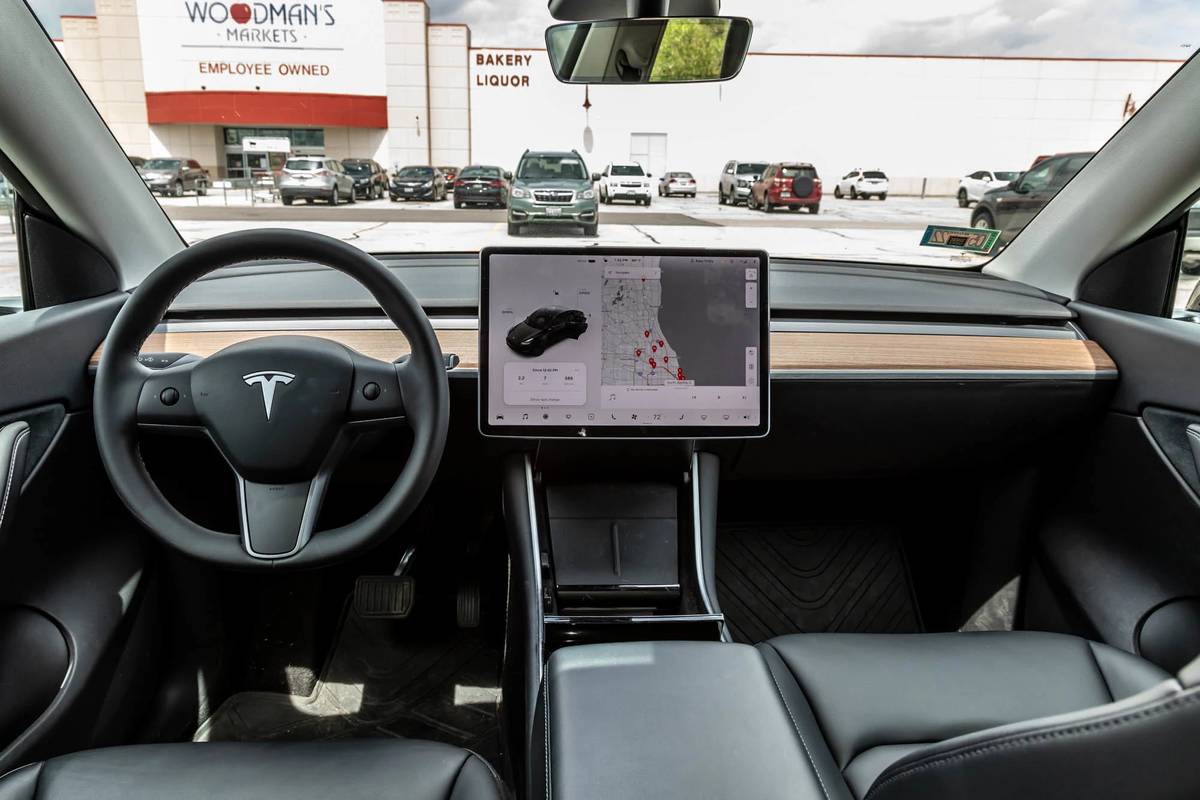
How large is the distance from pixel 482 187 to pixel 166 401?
10.9ft

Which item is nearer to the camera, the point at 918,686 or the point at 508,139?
the point at 918,686

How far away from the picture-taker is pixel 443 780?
123 centimetres

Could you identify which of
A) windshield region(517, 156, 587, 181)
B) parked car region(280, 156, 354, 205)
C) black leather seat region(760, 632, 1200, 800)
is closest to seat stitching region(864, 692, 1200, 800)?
black leather seat region(760, 632, 1200, 800)

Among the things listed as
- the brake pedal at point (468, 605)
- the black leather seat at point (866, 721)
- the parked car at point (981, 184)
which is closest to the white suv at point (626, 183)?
the parked car at point (981, 184)

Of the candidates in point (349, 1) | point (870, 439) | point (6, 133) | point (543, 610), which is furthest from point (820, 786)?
point (349, 1)

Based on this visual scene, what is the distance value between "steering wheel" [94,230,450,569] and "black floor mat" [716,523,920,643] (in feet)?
4.86

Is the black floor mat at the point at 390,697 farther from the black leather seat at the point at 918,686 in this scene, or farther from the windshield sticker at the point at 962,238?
the windshield sticker at the point at 962,238

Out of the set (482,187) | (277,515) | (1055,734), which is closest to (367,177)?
(482,187)

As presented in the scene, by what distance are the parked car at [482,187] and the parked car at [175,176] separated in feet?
4.31

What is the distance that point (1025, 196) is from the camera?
99.9 inches

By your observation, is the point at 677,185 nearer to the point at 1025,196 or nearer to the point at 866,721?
the point at 1025,196

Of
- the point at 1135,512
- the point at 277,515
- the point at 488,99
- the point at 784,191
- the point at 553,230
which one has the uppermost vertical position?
Answer: the point at 488,99

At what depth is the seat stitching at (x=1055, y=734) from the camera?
0.46 metres

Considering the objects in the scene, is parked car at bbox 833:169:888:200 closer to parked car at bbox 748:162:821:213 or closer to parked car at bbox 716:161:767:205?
parked car at bbox 748:162:821:213
